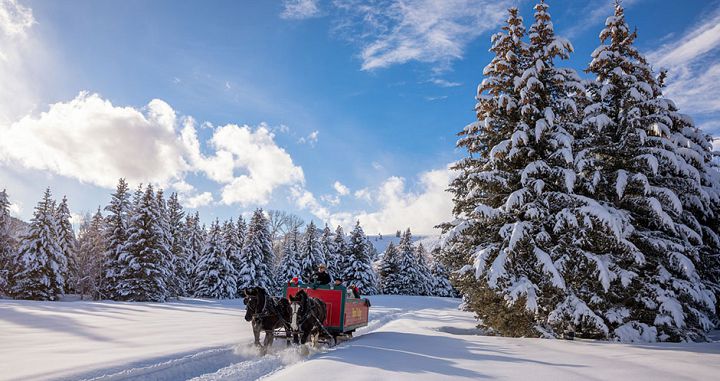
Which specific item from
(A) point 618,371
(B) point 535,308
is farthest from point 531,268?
(A) point 618,371

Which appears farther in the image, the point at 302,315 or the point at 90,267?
the point at 90,267

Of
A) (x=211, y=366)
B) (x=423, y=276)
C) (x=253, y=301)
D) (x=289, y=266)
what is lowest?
(x=211, y=366)

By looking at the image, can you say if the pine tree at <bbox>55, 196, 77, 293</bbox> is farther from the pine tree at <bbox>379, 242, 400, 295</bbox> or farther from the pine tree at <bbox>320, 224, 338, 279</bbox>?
the pine tree at <bbox>379, 242, 400, 295</bbox>

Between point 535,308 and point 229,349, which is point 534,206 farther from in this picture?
point 229,349

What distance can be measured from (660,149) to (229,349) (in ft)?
51.1

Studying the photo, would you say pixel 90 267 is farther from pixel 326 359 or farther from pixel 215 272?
pixel 326 359

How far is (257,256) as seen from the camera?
48.0 metres

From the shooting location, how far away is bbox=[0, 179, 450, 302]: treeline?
33.4 meters

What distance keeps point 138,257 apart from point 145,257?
1.77 ft

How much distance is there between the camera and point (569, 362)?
8.99 meters

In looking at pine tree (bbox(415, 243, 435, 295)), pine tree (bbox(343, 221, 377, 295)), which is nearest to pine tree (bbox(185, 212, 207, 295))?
pine tree (bbox(343, 221, 377, 295))

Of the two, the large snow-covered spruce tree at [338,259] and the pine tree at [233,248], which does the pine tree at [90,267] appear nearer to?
the pine tree at [233,248]

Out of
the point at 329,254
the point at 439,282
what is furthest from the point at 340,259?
the point at 439,282

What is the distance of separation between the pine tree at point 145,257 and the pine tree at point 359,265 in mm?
23955
